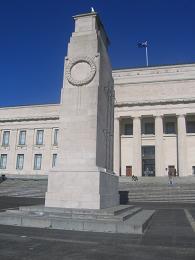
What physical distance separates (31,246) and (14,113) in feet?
199

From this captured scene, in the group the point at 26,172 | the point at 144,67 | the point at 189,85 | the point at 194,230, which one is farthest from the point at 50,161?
the point at 194,230

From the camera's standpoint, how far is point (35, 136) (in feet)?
207

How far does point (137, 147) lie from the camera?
5444 cm

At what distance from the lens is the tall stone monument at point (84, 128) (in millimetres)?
13297

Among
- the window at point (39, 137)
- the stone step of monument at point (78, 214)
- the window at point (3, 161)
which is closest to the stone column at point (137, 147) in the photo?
the window at point (39, 137)

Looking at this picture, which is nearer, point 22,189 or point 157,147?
point 22,189

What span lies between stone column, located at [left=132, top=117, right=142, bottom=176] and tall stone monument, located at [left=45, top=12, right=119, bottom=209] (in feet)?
125

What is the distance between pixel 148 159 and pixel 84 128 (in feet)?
146

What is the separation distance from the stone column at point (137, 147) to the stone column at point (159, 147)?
9.95ft

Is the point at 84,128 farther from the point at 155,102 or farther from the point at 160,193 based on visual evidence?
the point at 155,102

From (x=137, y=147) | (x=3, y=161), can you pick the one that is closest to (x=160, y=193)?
(x=137, y=147)

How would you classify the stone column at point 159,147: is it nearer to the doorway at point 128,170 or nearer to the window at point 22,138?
the doorway at point 128,170

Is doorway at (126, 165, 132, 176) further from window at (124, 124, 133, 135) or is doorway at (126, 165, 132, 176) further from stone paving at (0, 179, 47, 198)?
stone paving at (0, 179, 47, 198)

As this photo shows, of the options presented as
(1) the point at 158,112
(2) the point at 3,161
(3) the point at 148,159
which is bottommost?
(2) the point at 3,161
